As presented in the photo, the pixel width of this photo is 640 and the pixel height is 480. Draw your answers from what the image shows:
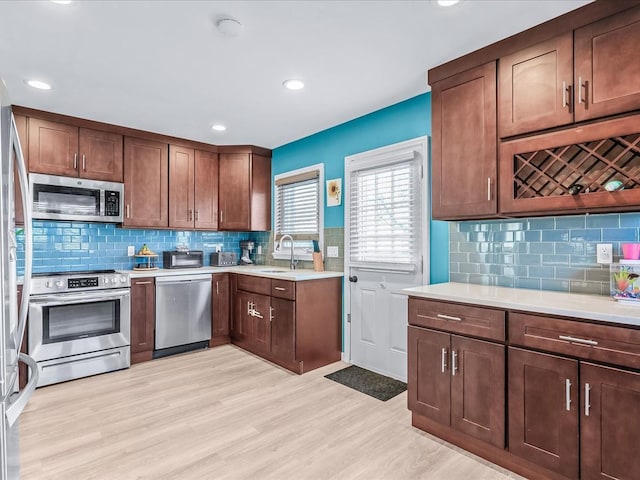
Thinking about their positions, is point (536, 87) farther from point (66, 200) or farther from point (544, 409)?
point (66, 200)

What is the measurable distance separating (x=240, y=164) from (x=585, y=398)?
4171 millimetres

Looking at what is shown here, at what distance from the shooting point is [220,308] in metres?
4.31

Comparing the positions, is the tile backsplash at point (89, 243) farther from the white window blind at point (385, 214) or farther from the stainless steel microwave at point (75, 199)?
the white window blind at point (385, 214)

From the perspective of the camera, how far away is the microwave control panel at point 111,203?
3.75 meters

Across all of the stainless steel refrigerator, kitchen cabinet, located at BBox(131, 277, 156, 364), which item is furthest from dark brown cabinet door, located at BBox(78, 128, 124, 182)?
the stainless steel refrigerator

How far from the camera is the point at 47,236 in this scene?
3672mm

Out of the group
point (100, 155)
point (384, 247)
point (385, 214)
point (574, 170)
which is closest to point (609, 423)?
point (574, 170)

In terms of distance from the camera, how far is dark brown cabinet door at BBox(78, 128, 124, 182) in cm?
364

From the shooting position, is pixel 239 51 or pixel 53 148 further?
pixel 53 148

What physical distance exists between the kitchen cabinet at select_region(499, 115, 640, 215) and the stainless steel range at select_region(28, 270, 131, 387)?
139 inches

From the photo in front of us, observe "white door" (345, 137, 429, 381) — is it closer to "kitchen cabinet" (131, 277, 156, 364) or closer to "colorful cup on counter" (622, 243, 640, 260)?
"colorful cup on counter" (622, 243, 640, 260)

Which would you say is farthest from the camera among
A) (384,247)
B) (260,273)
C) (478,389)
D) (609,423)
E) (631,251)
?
(260,273)

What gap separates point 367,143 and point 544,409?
2.59m

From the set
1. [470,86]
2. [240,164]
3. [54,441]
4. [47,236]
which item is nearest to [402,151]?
[470,86]
